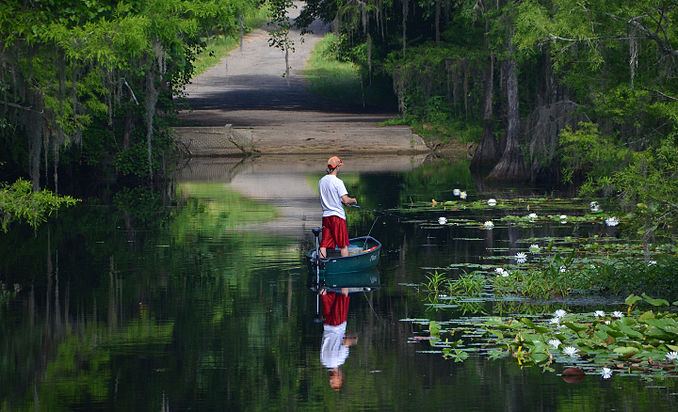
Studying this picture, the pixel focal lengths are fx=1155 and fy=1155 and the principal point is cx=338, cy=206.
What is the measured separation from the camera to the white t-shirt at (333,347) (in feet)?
36.9

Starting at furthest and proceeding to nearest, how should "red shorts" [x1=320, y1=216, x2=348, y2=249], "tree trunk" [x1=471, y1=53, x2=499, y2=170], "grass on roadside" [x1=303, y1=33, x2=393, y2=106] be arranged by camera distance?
"grass on roadside" [x1=303, y1=33, x2=393, y2=106] → "tree trunk" [x1=471, y1=53, x2=499, y2=170] → "red shorts" [x1=320, y1=216, x2=348, y2=249]

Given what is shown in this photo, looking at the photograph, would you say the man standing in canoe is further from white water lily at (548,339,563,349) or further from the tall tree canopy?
white water lily at (548,339,563,349)

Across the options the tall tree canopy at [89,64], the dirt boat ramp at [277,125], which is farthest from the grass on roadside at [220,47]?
the tall tree canopy at [89,64]

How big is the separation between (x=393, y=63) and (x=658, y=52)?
90.5 ft

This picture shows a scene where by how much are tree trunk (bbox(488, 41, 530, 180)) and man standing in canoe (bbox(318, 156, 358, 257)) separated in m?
18.8

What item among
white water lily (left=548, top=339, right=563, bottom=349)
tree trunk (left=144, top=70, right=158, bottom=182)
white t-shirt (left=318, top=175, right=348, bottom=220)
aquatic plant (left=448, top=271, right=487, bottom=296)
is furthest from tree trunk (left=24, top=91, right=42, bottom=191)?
white water lily (left=548, top=339, right=563, bottom=349)

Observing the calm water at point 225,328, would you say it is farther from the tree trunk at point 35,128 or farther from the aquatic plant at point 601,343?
the tree trunk at point 35,128

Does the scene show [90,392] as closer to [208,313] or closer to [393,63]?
[208,313]

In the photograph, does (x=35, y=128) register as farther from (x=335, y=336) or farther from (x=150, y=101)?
(x=335, y=336)

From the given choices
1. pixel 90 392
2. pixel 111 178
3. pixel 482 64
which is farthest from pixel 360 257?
pixel 482 64

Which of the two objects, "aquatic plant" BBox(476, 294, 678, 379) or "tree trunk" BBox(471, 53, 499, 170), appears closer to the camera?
"aquatic plant" BBox(476, 294, 678, 379)

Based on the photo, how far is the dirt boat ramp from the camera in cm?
4825

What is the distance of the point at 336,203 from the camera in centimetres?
1730

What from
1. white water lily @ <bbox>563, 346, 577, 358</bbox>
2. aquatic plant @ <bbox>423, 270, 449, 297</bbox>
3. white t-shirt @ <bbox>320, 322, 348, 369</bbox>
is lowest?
white t-shirt @ <bbox>320, 322, 348, 369</bbox>
